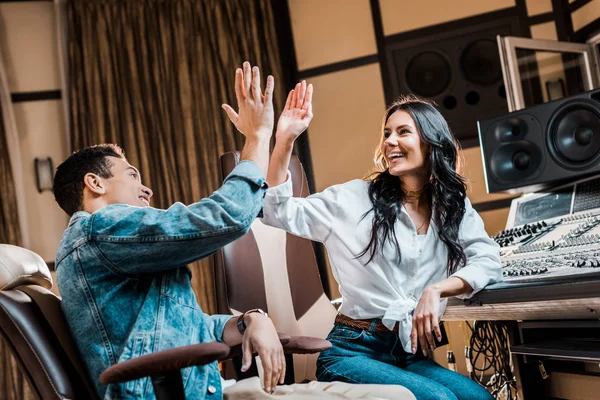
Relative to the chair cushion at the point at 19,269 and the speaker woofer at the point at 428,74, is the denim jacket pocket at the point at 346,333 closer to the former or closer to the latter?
the chair cushion at the point at 19,269

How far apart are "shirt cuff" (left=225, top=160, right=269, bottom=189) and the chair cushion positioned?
51cm

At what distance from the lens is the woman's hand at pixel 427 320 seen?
1.64 metres

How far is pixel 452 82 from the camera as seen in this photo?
15.0ft

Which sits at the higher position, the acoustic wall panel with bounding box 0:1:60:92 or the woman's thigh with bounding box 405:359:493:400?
the acoustic wall panel with bounding box 0:1:60:92

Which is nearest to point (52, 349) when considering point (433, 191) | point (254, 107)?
point (254, 107)

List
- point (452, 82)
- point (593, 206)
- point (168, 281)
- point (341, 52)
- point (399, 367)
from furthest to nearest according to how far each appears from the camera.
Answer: point (341, 52), point (452, 82), point (593, 206), point (399, 367), point (168, 281)

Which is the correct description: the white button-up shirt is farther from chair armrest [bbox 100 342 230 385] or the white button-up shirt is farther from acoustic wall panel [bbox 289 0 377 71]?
acoustic wall panel [bbox 289 0 377 71]

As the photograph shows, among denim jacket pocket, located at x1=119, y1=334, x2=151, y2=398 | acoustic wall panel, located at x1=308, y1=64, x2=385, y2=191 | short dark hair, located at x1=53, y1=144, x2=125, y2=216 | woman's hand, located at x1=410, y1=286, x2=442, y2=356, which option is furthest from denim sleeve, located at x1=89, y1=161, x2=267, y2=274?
acoustic wall panel, located at x1=308, y1=64, x2=385, y2=191

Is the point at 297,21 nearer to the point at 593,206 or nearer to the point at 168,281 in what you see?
the point at 593,206

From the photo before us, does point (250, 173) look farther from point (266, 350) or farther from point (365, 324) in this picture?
point (365, 324)

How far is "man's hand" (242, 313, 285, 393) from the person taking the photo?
4.24 feet

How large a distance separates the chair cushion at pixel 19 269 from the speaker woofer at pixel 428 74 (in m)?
3.57

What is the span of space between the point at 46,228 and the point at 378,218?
3532 millimetres

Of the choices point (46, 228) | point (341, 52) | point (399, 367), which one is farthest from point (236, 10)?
point (399, 367)
